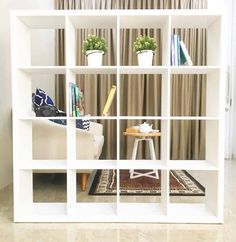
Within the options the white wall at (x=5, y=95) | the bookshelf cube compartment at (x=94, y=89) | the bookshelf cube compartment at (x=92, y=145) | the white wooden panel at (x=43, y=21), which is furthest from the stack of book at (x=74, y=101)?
the bookshelf cube compartment at (x=94, y=89)

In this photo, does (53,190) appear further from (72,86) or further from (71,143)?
(72,86)

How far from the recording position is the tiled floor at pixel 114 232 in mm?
1977

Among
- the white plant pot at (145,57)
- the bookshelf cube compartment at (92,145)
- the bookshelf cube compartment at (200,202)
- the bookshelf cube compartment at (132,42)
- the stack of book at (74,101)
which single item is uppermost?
the bookshelf cube compartment at (132,42)

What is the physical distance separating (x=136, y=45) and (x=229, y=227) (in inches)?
56.5

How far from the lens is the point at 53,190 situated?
3.13 m

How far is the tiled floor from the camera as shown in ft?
6.48

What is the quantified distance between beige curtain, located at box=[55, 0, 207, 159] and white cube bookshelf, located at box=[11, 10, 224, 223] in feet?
8.14

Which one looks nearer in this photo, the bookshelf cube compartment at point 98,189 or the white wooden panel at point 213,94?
the white wooden panel at point 213,94

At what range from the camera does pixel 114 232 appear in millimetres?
2068

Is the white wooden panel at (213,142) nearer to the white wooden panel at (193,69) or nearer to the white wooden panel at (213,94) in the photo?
the white wooden panel at (213,94)

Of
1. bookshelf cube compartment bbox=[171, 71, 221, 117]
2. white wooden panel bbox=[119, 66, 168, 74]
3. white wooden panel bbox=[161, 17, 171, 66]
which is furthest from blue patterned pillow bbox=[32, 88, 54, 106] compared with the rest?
bookshelf cube compartment bbox=[171, 71, 221, 117]

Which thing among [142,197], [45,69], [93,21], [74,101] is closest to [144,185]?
[142,197]

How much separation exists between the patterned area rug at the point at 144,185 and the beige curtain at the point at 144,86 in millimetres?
1134

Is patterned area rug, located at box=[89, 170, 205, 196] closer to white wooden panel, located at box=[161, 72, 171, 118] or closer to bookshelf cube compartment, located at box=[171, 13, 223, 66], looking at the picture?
white wooden panel, located at box=[161, 72, 171, 118]
